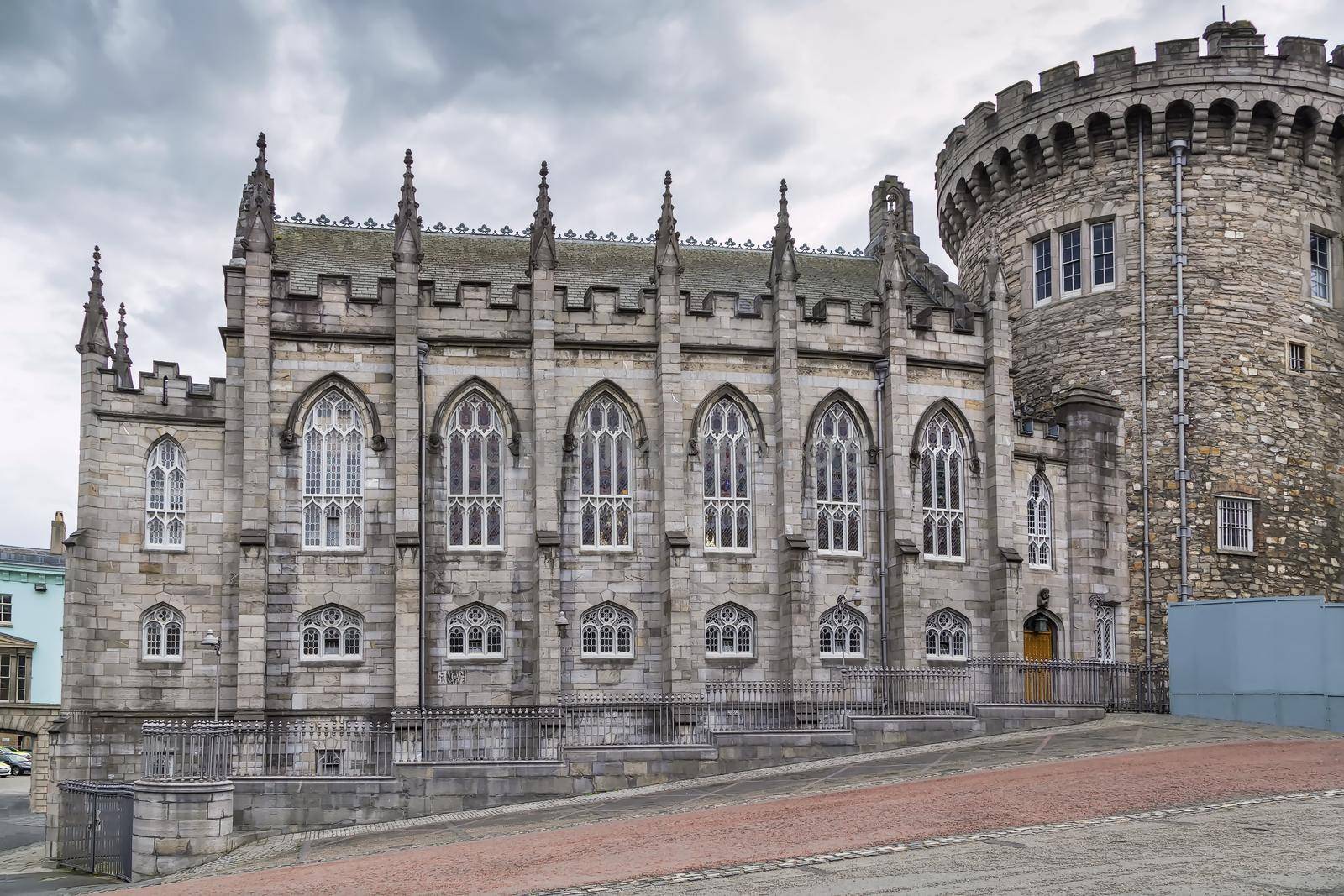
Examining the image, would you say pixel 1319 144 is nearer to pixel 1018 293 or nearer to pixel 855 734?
pixel 1018 293

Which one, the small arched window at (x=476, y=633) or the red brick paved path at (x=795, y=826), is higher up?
the small arched window at (x=476, y=633)

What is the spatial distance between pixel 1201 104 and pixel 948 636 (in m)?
15.2

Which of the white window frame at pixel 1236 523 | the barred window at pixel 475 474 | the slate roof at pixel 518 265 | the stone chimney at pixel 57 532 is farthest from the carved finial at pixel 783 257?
the stone chimney at pixel 57 532

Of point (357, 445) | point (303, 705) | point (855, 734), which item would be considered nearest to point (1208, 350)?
point (855, 734)

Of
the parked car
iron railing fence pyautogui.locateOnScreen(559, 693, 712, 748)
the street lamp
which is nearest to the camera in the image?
the street lamp

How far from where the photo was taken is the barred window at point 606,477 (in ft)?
114

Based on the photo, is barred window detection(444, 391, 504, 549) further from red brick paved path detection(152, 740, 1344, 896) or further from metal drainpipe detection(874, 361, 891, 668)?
red brick paved path detection(152, 740, 1344, 896)

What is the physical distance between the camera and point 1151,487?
38.1 metres

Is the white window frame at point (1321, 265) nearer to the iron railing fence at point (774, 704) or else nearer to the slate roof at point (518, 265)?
the slate roof at point (518, 265)

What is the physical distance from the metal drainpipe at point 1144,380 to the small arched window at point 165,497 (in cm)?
2328

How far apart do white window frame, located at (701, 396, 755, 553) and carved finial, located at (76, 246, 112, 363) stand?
1382cm

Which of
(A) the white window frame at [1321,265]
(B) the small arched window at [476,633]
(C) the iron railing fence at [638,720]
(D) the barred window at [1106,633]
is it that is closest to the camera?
(C) the iron railing fence at [638,720]

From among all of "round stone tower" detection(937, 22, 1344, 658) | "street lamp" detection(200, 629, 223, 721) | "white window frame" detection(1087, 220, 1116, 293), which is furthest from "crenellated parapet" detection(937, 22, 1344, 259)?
"street lamp" detection(200, 629, 223, 721)

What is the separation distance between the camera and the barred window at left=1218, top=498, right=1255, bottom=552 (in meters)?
37.7
